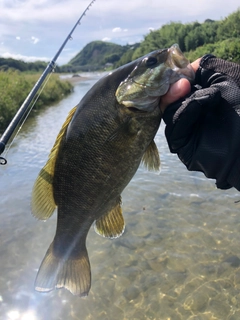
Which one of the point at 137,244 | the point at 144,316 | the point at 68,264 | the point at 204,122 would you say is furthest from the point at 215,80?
the point at 137,244

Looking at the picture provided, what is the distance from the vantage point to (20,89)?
20.1 meters

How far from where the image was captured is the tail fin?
9.21 ft

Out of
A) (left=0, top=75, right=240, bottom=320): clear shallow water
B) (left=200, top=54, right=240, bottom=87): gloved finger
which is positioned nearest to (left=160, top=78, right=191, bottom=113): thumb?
(left=200, top=54, right=240, bottom=87): gloved finger

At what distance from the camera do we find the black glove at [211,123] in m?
2.16

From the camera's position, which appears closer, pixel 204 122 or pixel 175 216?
pixel 204 122

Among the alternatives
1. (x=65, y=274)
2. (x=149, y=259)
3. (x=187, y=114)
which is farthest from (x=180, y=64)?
(x=149, y=259)

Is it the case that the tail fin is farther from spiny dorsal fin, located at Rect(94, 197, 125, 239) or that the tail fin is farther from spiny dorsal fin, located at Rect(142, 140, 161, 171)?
spiny dorsal fin, located at Rect(142, 140, 161, 171)

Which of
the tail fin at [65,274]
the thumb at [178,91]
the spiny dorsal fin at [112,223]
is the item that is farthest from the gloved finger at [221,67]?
the tail fin at [65,274]

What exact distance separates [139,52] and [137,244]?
2916 inches

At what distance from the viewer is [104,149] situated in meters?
2.43

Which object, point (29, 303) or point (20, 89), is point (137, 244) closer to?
point (29, 303)

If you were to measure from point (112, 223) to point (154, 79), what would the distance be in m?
1.28

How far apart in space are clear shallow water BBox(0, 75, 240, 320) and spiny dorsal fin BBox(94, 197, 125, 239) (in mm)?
2141

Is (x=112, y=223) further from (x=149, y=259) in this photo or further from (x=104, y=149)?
(x=149, y=259)
